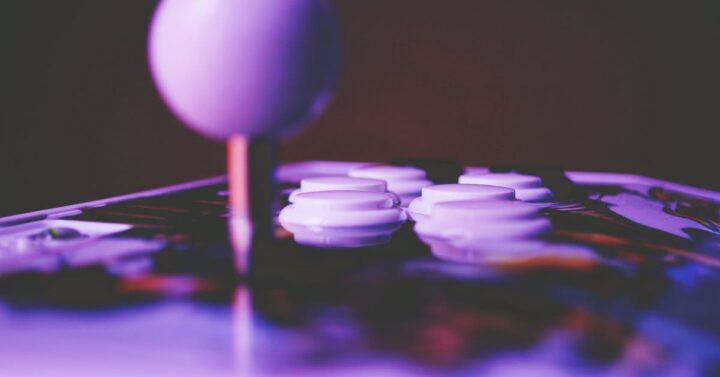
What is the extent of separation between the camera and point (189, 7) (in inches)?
17.3

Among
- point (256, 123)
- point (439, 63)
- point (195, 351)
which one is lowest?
point (195, 351)

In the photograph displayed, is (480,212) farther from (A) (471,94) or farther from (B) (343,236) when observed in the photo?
(A) (471,94)

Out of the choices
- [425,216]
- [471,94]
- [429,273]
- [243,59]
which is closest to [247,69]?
[243,59]

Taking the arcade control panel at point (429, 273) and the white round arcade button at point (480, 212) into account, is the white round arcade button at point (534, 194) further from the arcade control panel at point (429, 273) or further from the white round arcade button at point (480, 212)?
the white round arcade button at point (480, 212)

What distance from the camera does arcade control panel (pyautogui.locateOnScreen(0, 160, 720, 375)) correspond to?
0.36 metres

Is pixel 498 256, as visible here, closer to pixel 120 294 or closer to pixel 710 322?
pixel 710 322

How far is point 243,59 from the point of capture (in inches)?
17.3

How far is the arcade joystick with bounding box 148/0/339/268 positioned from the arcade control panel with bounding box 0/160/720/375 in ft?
0.31

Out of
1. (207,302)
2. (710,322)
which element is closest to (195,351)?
(207,302)

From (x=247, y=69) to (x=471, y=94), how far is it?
71.4 inches

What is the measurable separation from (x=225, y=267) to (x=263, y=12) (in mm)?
217

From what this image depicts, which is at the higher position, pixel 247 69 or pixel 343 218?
pixel 247 69

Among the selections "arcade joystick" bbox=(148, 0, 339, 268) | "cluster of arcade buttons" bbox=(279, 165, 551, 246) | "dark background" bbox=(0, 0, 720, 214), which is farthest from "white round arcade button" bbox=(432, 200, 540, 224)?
"dark background" bbox=(0, 0, 720, 214)

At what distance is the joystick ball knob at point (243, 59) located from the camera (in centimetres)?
43
